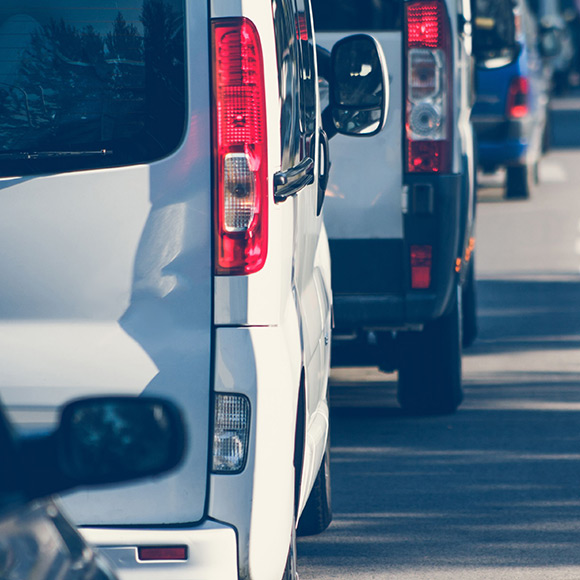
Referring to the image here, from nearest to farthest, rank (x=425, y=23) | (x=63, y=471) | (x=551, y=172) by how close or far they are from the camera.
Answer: (x=63, y=471) → (x=425, y=23) → (x=551, y=172)

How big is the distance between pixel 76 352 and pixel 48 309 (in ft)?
0.42

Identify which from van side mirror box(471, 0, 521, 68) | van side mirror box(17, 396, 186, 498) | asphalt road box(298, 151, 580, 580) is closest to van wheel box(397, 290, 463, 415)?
asphalt road box(298, 151, 580, 580)

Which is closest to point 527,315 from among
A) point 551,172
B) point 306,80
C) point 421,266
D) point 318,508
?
point 421,266

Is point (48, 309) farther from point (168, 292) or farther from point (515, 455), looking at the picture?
point (515, 455)

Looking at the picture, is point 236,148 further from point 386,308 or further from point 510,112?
point 510,112

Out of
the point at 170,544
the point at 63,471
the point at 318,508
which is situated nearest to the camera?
the point at 63,471

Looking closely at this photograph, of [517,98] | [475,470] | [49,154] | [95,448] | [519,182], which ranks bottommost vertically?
[519,182]

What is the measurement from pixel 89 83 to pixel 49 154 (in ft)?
0.63

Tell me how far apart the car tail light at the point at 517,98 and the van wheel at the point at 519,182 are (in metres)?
1.65

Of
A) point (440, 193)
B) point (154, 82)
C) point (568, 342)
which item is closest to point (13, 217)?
point (154, 82)

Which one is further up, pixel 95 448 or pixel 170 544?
pixel 95 448

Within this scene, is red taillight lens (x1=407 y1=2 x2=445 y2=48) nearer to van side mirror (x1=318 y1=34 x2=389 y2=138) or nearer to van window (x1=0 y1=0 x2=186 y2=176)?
van side mirror (x1=318 y1=34 x2=389 y2=138)

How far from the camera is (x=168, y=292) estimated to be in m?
3.60

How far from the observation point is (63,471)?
1967 millimetres
